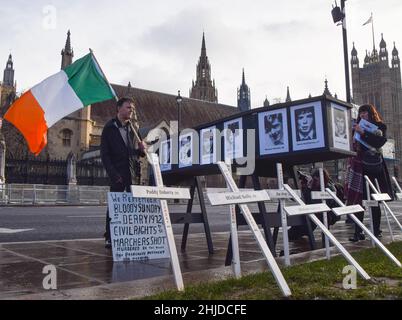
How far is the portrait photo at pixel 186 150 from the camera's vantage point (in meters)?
5.95

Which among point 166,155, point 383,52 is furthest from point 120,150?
point 383,52

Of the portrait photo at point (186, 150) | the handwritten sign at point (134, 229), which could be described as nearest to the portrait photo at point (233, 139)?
the portrait photo at point (186, 150)

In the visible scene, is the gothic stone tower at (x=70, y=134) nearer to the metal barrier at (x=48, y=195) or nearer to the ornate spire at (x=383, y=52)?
the metal barrier at (x=48, y=195)

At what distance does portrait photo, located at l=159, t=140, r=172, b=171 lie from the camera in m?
6.45

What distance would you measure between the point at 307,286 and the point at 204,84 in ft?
299

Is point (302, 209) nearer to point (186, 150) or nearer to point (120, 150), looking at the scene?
point (186, 150)

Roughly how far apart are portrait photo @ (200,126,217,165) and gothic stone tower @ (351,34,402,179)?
9391cm

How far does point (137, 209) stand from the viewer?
202 inches

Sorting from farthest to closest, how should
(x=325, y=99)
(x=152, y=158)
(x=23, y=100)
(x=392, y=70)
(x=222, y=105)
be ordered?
(x=392, y=70), (x=222, y=105), (x=23, y=100), (x=325, y=99), (x=152, y=158)

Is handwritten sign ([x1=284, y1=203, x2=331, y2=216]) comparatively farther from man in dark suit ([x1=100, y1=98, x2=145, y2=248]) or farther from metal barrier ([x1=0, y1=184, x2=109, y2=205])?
metal barrier ([x1=0, y1=184, x2=109, y2=205])
